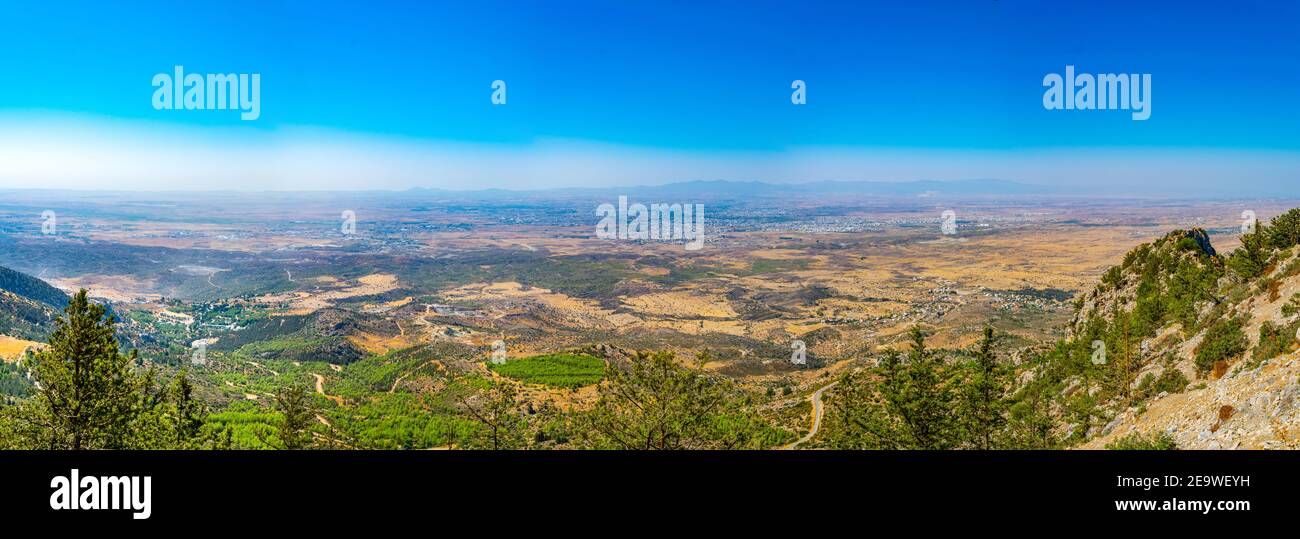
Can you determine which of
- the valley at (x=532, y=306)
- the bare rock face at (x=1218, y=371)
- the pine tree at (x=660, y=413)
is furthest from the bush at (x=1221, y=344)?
the valley at (x=532, y=306)

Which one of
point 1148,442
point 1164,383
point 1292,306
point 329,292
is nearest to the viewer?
point 1148,442

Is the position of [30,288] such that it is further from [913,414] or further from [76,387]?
[913,414]

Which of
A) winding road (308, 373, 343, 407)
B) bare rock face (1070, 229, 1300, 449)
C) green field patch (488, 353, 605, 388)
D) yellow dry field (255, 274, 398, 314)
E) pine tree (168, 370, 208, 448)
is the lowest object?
winding road (308, 373, 343, 407)

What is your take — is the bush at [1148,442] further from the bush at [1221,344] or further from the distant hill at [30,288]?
the distant hill at [30,288]

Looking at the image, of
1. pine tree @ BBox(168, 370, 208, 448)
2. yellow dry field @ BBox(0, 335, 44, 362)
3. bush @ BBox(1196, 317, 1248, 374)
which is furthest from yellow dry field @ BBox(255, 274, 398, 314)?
bush @ BBox(1196, 317, 1248, 374)

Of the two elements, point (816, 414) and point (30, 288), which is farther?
point (30, 288)

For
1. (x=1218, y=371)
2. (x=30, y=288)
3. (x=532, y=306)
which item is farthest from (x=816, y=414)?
(x=30, y=288)

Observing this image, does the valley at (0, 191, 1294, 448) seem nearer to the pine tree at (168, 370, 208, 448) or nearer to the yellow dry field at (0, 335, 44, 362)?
the yellow dry field at (0, 335, 44, 362)

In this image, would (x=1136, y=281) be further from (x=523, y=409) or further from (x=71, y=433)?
(x=71, y=433)
